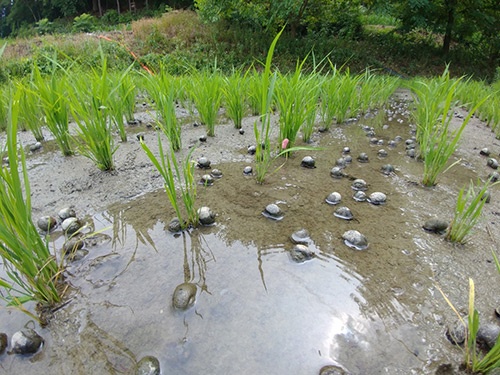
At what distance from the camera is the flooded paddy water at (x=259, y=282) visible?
45.4 inches

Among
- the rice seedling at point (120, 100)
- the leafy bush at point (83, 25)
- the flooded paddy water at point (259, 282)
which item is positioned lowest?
the flooded paddy water at point (259, 282)

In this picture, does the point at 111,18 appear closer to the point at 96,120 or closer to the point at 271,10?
the point at 271,10

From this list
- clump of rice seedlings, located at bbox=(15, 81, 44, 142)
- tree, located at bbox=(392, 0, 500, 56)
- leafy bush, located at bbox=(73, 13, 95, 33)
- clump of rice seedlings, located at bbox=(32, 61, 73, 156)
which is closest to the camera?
clump of rice seedlings, located at bbox=(32, 61, 73, 156)

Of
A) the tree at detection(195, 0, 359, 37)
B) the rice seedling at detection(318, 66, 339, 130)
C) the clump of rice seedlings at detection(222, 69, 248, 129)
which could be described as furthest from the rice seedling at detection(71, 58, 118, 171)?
the tree at detection(195, 0, 359, 37)

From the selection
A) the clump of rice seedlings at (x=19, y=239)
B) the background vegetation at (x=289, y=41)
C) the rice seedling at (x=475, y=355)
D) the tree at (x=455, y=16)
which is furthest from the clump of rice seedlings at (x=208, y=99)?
the tree at (x=455, y=16)

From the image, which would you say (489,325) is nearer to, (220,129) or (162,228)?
(162,228)

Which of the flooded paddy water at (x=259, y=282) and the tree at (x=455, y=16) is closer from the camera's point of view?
the flooded paddy water at (x=259, y=282)

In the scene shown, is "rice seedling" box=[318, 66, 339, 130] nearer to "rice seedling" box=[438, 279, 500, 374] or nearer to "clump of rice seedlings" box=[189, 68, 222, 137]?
"clump of rice seedlings" box=[189, 68, 222, 137]

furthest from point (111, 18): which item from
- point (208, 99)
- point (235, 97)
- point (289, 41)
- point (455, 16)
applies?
point (208, 99)

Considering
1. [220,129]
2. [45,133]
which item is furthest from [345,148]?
[45,133]

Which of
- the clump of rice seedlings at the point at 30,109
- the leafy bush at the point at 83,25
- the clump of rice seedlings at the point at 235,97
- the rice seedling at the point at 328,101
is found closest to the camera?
the clump of rice seedlings at the point at 30,109

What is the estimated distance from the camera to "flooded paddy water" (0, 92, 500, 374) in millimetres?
1153

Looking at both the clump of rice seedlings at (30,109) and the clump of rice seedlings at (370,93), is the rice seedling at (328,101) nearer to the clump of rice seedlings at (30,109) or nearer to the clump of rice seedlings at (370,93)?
the clump of rice seedlings at (370,93)

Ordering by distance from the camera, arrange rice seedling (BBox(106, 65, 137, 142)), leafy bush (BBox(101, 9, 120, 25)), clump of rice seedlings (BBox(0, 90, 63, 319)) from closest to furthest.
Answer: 1. clump of rice seedlings (BBox(0, 90, 63, 319))
2. rice seedling (BBox(106, 65, 137, 142))
3. leafy bush (BBox(101, 9, 120, 25))
